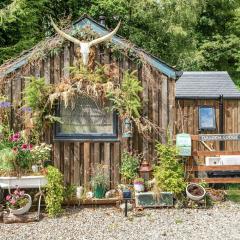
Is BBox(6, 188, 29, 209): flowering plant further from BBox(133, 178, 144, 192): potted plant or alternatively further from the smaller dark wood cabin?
the smaller dark wood cabin

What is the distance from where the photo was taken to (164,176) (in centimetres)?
934

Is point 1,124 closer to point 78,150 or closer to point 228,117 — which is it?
point 78,150

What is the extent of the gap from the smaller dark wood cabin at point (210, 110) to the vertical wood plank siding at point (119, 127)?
4.97 m

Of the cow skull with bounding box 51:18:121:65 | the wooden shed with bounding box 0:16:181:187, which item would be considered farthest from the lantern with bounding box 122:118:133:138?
the cow skull with bounding box 51:18:121:65

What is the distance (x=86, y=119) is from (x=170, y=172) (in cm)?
218

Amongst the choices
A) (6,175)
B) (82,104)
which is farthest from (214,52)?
(6,175)

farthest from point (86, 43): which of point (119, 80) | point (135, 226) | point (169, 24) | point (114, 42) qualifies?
point (169, 24)

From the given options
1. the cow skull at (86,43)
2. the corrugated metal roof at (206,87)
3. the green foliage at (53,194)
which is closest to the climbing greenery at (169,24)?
the corrugated metal roof at (206,87)

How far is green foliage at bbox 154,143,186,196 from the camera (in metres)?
9.29

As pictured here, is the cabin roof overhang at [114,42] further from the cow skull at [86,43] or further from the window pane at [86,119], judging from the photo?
the window pane at [86,119]

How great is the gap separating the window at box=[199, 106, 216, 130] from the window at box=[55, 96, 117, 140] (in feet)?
20.0

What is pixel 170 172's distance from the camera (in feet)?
30.7

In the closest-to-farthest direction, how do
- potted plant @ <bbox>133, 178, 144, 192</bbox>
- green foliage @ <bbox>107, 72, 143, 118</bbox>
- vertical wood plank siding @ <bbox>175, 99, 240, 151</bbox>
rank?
potted plant @ <bbox>133, 178, 144, 192</bbox>
green foliage @ <bbox>107, 72, 143, 118</bbox>
vertical wood plank siding @ <bbox>175, 99, 240, 151</bbox>

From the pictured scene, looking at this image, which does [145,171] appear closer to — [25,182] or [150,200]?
[150,200]
